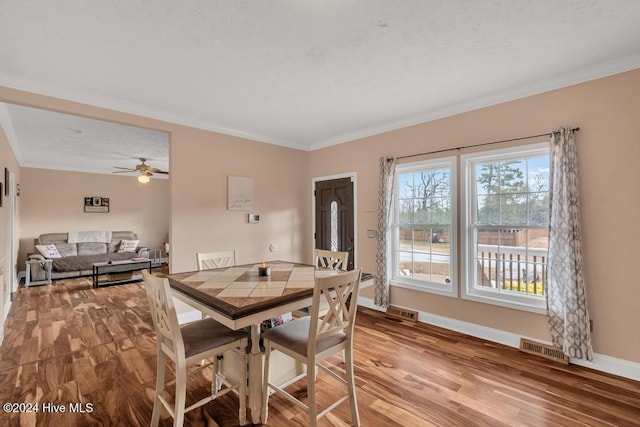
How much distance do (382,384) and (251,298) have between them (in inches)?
54.8

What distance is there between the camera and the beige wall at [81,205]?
22.5 feet

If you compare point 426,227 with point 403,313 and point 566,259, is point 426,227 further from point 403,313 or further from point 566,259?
point 566,259

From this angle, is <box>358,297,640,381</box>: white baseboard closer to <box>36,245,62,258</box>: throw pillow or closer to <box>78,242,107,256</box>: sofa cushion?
<box>78,242,107,256</box>: sofa cushion

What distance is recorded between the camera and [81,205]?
24.7ft

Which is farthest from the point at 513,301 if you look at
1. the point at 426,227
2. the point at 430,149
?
the point at 430,149

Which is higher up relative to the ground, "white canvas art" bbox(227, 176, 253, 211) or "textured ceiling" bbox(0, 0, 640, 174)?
"textured ceiling" bbox(0, 0, 640, 174)

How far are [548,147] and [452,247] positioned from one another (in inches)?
54.2

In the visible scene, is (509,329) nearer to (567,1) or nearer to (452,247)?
(452,247)

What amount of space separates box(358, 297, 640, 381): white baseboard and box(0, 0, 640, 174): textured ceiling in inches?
95.9

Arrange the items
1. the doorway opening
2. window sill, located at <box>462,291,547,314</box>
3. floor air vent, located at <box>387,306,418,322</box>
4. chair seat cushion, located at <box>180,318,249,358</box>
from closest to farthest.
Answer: chair seat cushion, located at <box>180,318,249,358</box> < window sill, located at <box>462,291,547,314</box> < floor air vent, located at <box>387,306,418,322</box> < the doorway opening

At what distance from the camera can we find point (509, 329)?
3033 mm

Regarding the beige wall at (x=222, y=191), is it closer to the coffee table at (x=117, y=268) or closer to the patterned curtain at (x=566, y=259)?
the patterned curtain at (x=566, y=259)

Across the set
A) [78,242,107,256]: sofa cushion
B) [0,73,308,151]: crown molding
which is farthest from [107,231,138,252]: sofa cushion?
[0,73,308,151]: crown molding

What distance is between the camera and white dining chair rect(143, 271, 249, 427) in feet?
5.40
